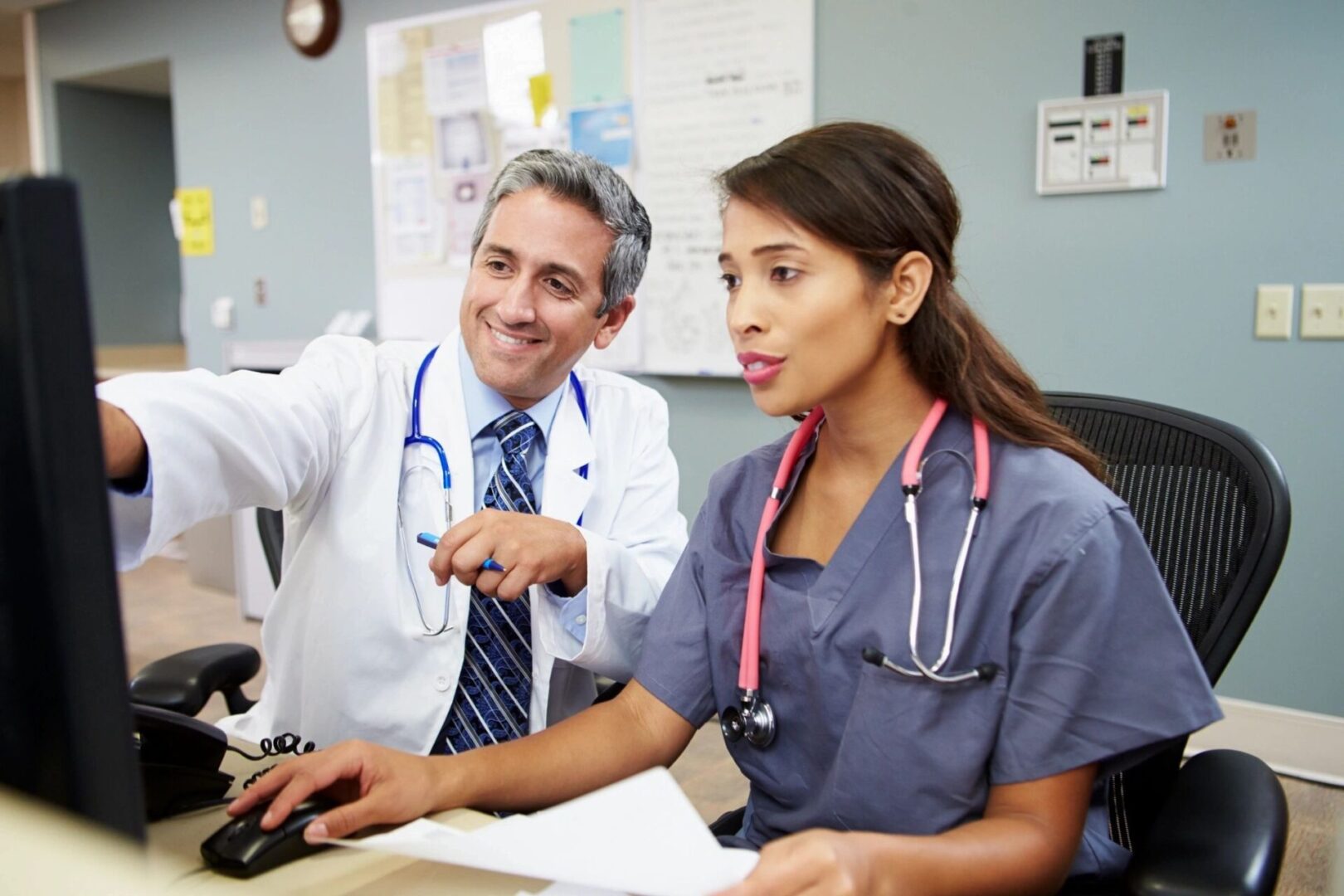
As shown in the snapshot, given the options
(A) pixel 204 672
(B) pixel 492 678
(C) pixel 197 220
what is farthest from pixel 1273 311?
(C) pixel 197 220

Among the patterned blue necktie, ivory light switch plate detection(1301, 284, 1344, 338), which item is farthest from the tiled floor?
ivory light switch plate detection(1301, 284, 1344, 338)

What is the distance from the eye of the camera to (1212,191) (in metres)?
2.43

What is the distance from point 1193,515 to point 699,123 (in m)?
2.29

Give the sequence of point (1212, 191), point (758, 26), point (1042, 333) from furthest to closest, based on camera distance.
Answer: point (758, 26), point (1042, 333), point (1212, 191)

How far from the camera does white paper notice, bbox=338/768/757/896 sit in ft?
2.05

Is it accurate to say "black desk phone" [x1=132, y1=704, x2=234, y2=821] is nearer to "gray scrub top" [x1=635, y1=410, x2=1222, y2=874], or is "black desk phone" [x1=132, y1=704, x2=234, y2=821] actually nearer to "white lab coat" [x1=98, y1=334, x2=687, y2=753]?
"white lab coat" [x1=98, y1=334, x2=687, y2=753]

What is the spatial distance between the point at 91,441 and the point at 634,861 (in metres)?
0.37

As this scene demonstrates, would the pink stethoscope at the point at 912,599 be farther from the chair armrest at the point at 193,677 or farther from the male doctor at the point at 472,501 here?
the chair armrest at the point at 193,677

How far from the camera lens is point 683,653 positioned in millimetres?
1064

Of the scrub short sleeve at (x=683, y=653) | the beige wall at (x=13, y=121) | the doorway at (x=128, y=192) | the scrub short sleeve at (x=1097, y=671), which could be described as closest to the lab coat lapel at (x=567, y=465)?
the scrub short sleeve at (x=683, y=653)

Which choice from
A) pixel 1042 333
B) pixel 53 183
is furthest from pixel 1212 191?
pixel 53 183

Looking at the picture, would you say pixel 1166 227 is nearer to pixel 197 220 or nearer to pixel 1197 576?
pixel 1197 576

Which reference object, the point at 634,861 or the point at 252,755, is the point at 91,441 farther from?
the point at 252,755

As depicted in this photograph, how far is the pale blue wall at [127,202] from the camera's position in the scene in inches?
207
